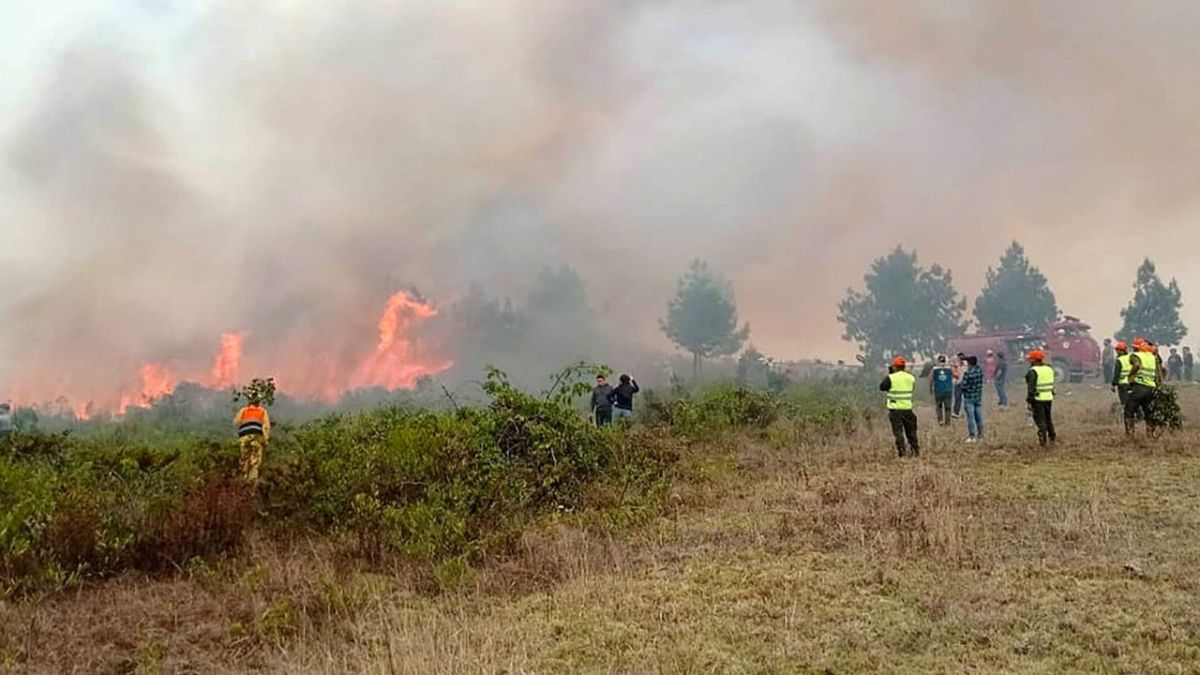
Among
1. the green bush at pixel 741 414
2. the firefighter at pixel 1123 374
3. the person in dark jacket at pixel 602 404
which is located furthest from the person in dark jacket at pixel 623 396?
the firefighter at pixel 1123 374

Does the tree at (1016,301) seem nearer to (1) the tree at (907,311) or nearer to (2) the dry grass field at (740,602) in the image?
(1) the tree at (907,311)

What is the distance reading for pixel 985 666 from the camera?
5008mm

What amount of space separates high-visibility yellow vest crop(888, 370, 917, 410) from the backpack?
5009mm

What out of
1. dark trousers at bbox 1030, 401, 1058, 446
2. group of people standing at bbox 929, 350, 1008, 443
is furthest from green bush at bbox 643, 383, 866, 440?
dark trousers at bbox 1030, 401, 1058, 446

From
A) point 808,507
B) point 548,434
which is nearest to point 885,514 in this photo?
point 808,507

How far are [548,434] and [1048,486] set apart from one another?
6.23 m

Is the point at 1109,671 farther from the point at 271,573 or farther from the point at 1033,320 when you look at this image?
the point at 1033,320

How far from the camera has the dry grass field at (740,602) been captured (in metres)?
5.39

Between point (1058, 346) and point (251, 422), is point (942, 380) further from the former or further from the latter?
point (1058, 346)

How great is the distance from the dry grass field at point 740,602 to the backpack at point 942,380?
26.9 feet

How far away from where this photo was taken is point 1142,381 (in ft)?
45.5

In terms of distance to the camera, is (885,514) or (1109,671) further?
(885,514)

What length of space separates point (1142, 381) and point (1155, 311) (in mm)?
51294

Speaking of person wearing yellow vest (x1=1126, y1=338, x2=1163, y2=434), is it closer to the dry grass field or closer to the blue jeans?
the blue jeans
